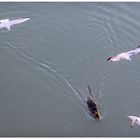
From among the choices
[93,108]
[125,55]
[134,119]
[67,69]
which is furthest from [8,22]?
[134,119]

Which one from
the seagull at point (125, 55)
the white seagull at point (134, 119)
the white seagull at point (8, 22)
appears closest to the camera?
the white seagull at point (134, 119)

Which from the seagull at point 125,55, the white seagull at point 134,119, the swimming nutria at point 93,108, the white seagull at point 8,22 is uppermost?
the white seagull at point 8,22

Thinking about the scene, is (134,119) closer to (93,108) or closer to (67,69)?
(93,108)

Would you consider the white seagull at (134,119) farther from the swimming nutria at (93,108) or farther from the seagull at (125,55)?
the seagull at (125,55)

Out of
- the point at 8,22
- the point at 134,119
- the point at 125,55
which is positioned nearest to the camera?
the point at 134,119

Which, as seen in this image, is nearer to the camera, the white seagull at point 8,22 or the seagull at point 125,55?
the seagull at point 125,55

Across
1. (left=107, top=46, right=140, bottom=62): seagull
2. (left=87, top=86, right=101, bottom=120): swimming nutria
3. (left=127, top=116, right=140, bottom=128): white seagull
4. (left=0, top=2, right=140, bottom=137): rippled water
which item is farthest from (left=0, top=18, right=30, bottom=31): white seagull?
(left=127, top=116, right=140, bottom=128): white seagull

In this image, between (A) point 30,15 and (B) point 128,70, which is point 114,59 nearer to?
(B) point 128,70

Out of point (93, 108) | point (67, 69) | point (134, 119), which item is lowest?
point (134, 119)

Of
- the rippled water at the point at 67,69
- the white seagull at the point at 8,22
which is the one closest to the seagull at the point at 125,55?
the rippled water at the point at 67,69

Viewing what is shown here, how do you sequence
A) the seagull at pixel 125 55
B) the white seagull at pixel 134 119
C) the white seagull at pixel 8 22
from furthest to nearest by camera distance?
the white seagull at pixel 8 22 < the seagull at pixel 125 55 < the white seagull at pixel 134 119
